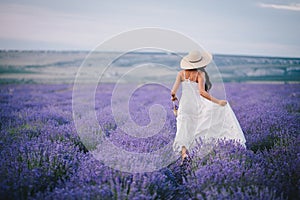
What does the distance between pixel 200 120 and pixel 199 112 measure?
10 cm

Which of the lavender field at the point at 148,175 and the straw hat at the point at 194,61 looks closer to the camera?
the lavender field at the point at 148,175

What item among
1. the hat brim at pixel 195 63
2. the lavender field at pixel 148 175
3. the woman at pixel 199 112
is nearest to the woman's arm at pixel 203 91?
the woman at pixel 199 112

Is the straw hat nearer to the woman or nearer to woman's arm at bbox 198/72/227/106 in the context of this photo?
Answer: the woman

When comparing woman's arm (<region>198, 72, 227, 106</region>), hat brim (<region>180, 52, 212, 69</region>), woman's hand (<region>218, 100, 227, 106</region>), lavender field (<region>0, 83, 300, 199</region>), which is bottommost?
lavender field (<region>0, 83, 300, 199</region>)

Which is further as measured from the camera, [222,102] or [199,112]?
[199,112]

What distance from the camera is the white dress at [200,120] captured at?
3.28 metres

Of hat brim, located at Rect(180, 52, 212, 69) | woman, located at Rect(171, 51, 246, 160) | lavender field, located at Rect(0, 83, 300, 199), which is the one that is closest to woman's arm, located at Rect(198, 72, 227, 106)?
woman, located at Rect(171, 51, 246, 160)

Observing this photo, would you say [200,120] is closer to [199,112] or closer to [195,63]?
[199,112]

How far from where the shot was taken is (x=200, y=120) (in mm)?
3430

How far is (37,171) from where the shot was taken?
87.7 inches

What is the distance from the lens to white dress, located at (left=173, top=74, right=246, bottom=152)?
3279 millimetres

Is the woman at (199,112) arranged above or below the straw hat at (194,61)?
below

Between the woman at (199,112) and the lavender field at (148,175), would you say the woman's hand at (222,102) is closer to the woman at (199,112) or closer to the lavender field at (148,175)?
the woman at (199,112)

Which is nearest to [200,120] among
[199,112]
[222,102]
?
[199,112]
